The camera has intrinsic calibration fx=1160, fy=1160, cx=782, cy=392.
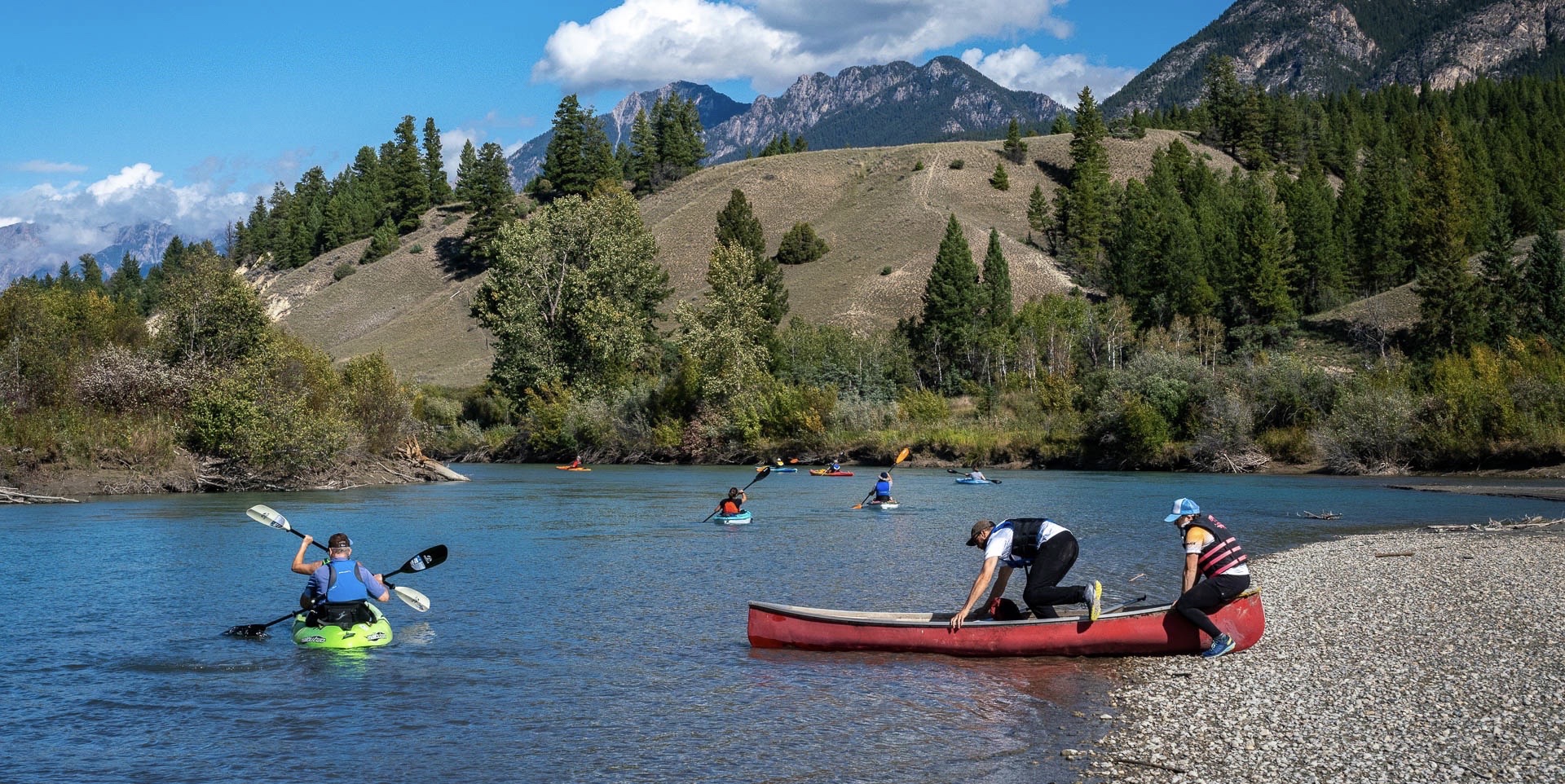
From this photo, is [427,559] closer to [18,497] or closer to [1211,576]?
[1211,576]

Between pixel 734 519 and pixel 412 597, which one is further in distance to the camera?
pixel 734 519

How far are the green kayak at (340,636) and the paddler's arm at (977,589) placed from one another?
8860 millimetres

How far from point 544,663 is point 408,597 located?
383 cm

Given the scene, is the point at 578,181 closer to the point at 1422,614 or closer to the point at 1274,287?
the point at 1274,287

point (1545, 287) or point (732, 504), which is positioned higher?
point (1545, 287)

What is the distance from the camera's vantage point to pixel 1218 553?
595 inches

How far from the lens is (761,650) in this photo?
1731cm

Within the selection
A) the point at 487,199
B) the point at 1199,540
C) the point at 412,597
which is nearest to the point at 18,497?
the point at 412,597

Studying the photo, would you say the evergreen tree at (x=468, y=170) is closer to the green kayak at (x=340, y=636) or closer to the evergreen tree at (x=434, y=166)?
the evergreen tree at (x=434, y=166)

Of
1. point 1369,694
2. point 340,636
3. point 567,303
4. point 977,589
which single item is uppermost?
point 567,303

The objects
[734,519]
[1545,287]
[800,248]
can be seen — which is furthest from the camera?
[800,248]

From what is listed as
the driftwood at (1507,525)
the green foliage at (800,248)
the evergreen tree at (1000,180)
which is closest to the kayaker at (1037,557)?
the driftwood at (1507,525)

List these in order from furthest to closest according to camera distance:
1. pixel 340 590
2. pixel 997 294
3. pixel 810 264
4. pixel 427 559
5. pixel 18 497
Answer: pixel 810 264, pixel 997 294, pixel 18 497, pixel 427 559, pixel 340 590

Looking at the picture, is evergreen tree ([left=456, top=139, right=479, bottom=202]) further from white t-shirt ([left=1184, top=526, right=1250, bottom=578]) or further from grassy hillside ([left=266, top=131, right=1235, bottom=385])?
white t-shirt ([left=1184, top=526, right=1250, bottom=578])
